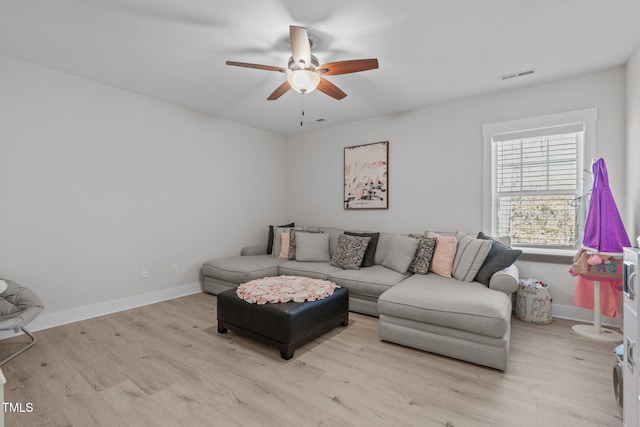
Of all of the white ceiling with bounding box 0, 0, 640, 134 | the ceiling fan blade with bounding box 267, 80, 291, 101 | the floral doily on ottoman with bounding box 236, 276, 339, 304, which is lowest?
the floral doily on ottoman with bounding box 236, 276, 339, 304

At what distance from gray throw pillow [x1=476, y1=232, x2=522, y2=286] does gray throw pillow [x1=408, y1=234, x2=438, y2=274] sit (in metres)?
0.56

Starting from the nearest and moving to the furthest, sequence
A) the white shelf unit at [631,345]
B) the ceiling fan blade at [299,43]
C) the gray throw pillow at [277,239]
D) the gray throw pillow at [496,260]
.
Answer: the white shelf unit at [631,345] < the ceiling fan blade at [299,43] < the gray throw pillow at [496,260] < the gray throw pillow at [277,239]

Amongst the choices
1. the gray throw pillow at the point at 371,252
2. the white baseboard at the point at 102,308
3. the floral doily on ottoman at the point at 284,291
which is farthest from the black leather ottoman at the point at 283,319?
the white baseboard at the point at 102,308

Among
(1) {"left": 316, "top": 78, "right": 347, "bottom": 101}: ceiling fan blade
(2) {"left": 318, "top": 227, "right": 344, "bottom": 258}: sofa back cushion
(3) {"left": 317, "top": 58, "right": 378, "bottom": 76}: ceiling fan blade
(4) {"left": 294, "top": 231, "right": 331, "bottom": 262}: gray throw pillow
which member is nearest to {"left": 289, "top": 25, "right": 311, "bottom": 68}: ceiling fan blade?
(3) {"left": 317, "top": 58, "right": 378, "bottom": 76}: ceiling fan blade

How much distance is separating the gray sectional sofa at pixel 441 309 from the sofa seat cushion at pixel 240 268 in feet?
2.46

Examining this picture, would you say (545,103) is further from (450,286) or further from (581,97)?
(450,286)

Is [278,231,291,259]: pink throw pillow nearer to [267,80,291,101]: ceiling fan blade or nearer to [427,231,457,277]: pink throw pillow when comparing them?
[427,231,457,277]: pink throw pillow

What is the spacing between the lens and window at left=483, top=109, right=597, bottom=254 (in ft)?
10.6

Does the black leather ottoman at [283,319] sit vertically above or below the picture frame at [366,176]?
below

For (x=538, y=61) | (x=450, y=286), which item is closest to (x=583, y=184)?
(x=538, y=61)

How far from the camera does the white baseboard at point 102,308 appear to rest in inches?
117

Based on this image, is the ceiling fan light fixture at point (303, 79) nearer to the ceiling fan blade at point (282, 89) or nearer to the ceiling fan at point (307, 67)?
the ceiling fan at point (307, 67)

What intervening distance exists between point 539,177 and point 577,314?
153 centimetres

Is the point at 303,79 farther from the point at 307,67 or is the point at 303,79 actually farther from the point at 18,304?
the point at 18,304
